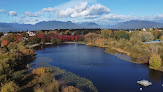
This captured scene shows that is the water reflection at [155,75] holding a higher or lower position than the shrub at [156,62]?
lower

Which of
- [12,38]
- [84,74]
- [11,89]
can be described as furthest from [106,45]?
[11,89]

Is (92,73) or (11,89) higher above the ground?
(11,89)

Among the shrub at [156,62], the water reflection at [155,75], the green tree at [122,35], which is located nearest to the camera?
the water reflection at [155,75]

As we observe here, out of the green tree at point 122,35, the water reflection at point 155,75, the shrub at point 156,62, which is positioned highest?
the green tree at point 122,35

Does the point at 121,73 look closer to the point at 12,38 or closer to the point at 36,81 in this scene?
the point at 36,81

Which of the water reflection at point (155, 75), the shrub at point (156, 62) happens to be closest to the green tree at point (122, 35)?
the shrub at point (156, 62)

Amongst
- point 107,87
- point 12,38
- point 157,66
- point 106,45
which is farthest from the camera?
point 12,38

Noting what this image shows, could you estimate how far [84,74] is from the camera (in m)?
30.6

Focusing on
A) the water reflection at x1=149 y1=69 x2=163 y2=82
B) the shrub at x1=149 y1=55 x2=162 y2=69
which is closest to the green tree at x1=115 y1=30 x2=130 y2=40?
the shrub at x1=149 y1=55 x2=162 y2=69

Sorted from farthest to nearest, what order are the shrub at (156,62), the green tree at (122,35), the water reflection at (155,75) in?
the green tree at (122,35)
the shrub at (156,62)
the water reflection at (155,75)

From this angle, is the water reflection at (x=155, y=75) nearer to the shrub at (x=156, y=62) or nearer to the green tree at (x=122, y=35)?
the shrub at (x=156, y=62)

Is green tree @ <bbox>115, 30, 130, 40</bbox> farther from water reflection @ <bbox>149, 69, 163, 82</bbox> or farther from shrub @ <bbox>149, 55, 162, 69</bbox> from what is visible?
water reflection @ <bbox>149, 69, 163, 82</bbox>

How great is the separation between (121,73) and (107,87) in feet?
28.7

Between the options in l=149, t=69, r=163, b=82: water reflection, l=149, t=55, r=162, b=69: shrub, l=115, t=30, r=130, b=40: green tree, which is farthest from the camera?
l=115, t=30, r=130, b=40: green tree
